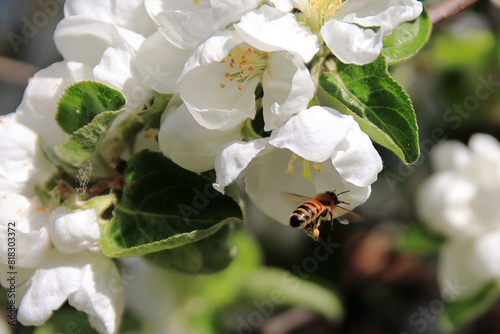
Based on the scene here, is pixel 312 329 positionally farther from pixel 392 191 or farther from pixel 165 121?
pixel 165 121

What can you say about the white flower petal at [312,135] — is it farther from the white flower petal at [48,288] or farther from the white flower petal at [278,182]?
the white flower petal at [48,288]

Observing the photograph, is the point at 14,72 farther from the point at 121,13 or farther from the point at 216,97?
the point at 216,97

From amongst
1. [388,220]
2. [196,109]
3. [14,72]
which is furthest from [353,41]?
[388,220]

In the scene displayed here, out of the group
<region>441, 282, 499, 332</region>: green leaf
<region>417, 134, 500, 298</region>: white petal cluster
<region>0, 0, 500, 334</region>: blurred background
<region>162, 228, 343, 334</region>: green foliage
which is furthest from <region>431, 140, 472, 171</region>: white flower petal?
<region>162, 228, 343, 334</region>: green foliage

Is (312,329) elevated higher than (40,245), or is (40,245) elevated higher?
(40,245)

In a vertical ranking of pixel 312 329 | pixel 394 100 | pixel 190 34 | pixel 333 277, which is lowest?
pixel 312 329

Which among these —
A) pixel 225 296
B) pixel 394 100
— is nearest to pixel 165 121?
pixel 394 100
